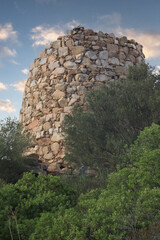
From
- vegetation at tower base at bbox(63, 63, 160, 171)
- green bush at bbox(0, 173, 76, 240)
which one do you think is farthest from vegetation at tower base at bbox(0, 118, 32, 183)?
green bush at bbox(0, 173, 76, 240)

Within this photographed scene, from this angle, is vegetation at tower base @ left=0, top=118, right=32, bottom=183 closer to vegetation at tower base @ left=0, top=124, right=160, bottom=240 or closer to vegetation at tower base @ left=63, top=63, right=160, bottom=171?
vegetation at tower base @ left=63, top=63, right=160, bottom=171

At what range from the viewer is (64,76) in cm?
1086

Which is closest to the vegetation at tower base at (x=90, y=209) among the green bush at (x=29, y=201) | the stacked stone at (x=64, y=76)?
the green bush at (x=29, y=201)

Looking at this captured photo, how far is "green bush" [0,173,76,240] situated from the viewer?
3.57 meters

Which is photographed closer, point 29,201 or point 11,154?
point 29,201

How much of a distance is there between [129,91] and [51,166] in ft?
12.9

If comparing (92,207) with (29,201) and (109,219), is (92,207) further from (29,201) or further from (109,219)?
(29,201)

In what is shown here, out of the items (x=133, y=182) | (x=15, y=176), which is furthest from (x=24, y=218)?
(x=15, y=176)

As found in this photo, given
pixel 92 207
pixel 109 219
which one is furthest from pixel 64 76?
pixel 109 219

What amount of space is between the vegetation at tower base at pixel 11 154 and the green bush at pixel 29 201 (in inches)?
128

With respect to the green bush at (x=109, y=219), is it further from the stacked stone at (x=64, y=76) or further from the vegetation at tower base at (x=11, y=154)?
the stacked stone at (x=64, y=76)

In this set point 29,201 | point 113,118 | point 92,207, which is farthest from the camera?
point 113,118

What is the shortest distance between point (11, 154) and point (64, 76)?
413 cm

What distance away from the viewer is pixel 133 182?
4109mm
